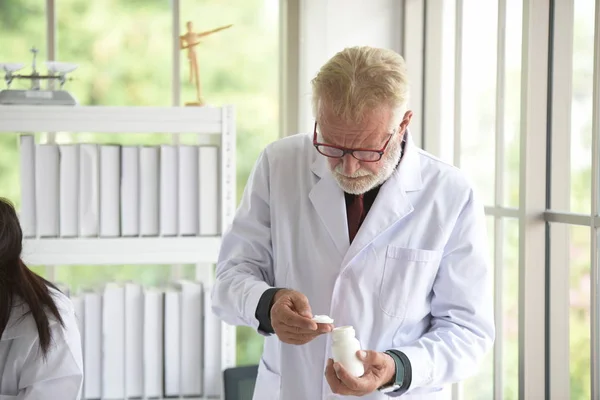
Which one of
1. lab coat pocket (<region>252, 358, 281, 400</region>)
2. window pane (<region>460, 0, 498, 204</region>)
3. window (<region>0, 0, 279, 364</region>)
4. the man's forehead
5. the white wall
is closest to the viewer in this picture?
the man's forehead

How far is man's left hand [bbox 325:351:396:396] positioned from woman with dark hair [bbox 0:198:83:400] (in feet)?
2.27

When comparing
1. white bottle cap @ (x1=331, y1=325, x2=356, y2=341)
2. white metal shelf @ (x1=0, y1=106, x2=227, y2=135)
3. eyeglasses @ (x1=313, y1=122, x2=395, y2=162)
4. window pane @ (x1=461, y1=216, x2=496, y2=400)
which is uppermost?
white metal shelf @ (x1=0, y1=106, x2=227, y2=135)

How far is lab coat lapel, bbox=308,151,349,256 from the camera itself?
1678 millimetres

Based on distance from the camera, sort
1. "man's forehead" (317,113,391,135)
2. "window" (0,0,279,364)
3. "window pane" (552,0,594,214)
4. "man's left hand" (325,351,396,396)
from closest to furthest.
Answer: "man's left hand" (325,351,396,396)
"man's forehead" (317,113,391,135)
"window pane" (552,0,594,214)
"window" (0,0,279,364)

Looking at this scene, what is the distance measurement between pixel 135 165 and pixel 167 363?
0.72 metres

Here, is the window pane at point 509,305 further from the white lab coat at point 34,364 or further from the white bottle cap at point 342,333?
the white lab coat at point 34,364

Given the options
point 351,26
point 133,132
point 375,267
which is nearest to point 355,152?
point 375,267

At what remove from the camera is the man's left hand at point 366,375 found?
141 cm

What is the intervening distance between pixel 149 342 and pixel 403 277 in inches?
53.4

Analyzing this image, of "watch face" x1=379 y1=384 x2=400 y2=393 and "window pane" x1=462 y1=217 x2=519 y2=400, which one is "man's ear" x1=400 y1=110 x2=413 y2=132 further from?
"window pane" x1=462 y1=217 x2=519 y2=400

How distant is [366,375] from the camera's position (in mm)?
1429

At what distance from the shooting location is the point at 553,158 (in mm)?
2021

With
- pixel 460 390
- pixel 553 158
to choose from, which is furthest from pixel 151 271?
pixel 553 158

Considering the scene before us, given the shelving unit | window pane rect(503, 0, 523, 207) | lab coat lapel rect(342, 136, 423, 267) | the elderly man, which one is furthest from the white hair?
the shelving unit
